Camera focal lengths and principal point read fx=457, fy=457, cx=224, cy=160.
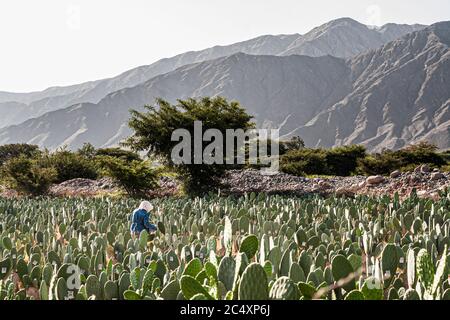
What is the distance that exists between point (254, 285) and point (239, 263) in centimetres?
35

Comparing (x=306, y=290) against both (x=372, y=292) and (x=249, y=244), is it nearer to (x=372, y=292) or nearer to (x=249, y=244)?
(x=372, y=292)

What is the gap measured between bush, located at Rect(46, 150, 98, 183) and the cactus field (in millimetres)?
13780

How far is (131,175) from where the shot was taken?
46.5ft

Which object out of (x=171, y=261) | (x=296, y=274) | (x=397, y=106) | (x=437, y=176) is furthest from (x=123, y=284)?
(x=397, y=106)

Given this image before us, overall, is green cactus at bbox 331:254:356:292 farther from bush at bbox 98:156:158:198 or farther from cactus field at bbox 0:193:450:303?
bush at bbox 98:156:158:198

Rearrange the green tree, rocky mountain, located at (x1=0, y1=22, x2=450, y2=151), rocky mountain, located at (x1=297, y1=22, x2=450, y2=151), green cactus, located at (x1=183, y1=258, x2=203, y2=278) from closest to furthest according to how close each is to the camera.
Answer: green cactus, located at (x1=183, y1=258, x2=203, y2=278)
the green tree
rocky mountain, located at (x1=297, y1=22, x2=450, y2=151)
rocky mountain, located at (x1=0, y1=22, x2=450, y2=151)

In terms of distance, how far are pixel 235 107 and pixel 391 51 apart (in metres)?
177

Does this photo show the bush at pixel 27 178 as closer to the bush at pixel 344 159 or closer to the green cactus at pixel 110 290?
the green cactus at pixel 110 290

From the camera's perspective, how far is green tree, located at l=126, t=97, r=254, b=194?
1409 cm

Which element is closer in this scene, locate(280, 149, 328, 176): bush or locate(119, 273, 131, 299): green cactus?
locate(119, 273, 131, 299): green cactus

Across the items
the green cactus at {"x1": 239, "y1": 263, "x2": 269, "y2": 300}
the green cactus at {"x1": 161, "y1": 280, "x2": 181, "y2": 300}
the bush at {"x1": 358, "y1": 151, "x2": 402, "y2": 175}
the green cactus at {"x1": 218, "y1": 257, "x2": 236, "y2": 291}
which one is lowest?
the green cactus at {"x1": 161, "y1": 280, "x2": 181, "y2": 300}

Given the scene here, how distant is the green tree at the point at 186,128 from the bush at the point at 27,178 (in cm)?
397

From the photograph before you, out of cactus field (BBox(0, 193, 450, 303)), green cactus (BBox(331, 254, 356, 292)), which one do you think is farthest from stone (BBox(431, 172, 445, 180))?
green cactus (BBox(331, 254, 356, 292))

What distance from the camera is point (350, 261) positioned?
3400 millimetres
